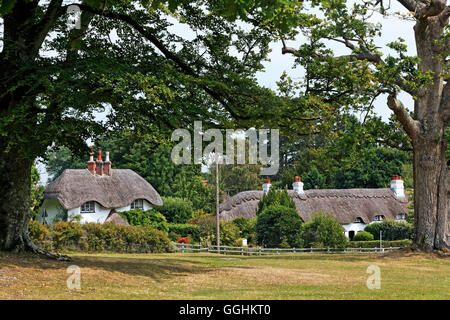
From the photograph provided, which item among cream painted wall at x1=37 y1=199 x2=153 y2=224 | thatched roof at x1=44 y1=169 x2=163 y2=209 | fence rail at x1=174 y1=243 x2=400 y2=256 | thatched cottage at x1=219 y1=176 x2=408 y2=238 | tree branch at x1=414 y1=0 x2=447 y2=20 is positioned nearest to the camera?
tree branch at x1=414 y1=0 x2=447 y2=20

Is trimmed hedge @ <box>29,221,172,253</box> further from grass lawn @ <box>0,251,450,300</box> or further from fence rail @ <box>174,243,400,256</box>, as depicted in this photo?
grass lawn @ <box>0,251,450,300</box>

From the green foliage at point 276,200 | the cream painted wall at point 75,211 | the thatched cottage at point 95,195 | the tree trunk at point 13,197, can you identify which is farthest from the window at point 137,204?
the tree trunk at point 13,197

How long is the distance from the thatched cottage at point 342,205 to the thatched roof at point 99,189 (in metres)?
8.33

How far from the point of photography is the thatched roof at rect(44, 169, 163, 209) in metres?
49.2

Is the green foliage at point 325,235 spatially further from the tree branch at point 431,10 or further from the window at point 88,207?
the window at point 88,207

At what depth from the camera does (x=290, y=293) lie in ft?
43.4

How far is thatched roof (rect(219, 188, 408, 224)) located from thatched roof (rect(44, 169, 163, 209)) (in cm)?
814

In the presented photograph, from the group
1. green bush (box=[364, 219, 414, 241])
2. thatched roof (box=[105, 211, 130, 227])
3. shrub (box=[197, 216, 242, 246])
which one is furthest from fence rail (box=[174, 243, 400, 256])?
thatched roof (box=[105, 211, 130, 227])

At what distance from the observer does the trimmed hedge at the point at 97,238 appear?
3191 centimetres

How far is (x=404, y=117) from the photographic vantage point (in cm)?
2609

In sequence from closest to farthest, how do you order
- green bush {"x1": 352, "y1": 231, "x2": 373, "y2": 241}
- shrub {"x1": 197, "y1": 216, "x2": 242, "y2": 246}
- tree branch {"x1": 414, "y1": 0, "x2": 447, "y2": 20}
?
tree branch {"x1": 414, "y1": 0, "x2": 447, "y2": 20}
shrub {"x1": 197, "y1": 216, "x2": 242, "y2": 246}
green bush {"x1": 352, "y1": 231, "x2": 373, "y2": 241}

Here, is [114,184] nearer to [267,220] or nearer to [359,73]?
[267,220]

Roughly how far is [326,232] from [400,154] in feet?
115

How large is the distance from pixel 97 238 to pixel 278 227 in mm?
15742
